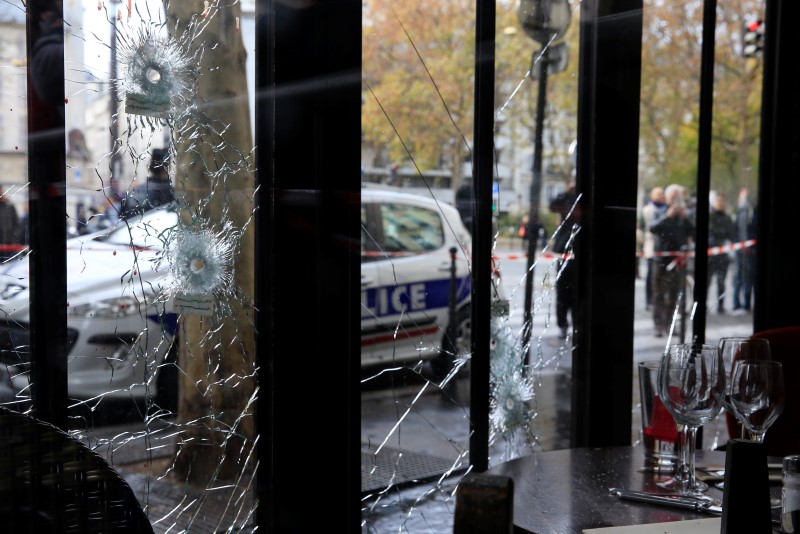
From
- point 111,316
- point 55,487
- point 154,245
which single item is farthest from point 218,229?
point 55,487

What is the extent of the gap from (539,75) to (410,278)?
0.71 meters

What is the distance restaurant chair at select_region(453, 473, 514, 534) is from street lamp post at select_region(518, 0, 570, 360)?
1.89 meters

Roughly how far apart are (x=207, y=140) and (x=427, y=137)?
641mm

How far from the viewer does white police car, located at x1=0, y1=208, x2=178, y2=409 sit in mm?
1512

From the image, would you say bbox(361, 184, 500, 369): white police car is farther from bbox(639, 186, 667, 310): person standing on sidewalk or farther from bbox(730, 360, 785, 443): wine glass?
bbox(730, 360, 785, 443): wine glass

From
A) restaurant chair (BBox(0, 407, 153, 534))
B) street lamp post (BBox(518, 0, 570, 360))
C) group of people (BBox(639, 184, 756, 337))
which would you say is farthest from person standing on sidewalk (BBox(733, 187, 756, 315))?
restaurant chair (BBox(0, 407, 153, 534))

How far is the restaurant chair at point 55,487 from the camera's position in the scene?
3.14 feet

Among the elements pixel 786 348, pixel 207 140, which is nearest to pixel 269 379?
pixel 207 140

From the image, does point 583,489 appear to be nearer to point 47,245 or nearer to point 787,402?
point 787,402

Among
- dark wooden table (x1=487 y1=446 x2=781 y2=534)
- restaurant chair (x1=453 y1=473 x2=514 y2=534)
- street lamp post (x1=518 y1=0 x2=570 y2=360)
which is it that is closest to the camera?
restaurant chair (x1=453 y1=473 x2=514 y2=534)

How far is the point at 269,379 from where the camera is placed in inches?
71.7

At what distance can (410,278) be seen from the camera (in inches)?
85.7

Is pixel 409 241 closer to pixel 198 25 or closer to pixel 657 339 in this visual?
pixel 198 25

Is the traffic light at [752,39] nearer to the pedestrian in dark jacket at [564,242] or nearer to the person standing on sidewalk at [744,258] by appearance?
the person standing on sidewalk at [744,258]
